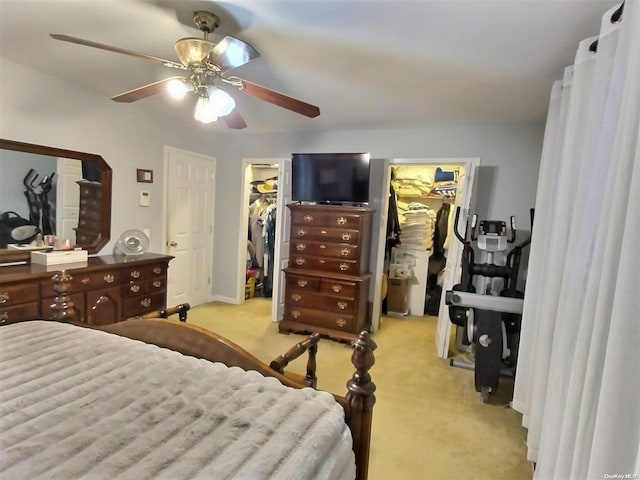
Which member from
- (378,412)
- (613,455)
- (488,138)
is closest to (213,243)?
(378,412)

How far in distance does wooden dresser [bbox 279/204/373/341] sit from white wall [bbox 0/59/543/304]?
901mm

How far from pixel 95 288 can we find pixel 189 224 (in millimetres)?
1719

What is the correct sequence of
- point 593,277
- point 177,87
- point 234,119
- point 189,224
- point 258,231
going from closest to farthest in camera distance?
point 593,277 < point 177,87 < point 234,119 < point 189,224 < point 258,231

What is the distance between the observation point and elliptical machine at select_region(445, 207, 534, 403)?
2.62 metres

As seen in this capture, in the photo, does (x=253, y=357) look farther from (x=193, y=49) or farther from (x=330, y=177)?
(x=330, y=177)

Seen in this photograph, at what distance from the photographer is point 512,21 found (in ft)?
5.31

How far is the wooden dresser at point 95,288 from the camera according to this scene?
2.33 metres

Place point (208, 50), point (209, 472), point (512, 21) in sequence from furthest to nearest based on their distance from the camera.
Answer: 1. point (208, 50)
2. point (512, 21)
3. point (209, 472)

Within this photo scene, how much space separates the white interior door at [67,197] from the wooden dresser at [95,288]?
1.10 feet

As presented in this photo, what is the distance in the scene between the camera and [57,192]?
9.80ft

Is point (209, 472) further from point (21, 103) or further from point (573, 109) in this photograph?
point (21, 103)

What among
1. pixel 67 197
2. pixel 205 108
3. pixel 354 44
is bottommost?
pixel 67 197

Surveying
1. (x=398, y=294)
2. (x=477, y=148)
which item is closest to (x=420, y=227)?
(x=398, y=294)

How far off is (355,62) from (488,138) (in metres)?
1.97
